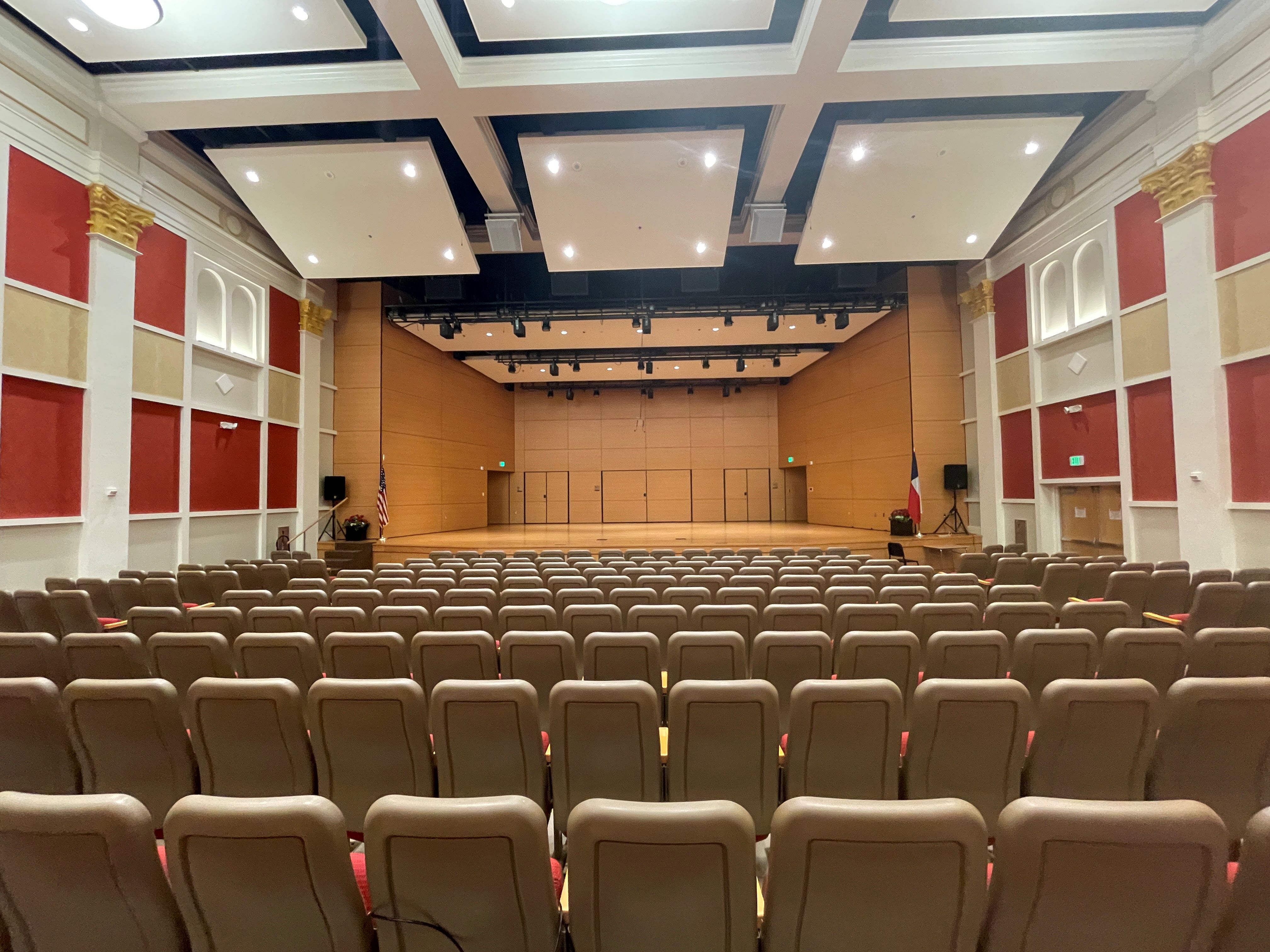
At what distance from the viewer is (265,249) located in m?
10.9

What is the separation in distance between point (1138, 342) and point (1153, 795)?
27.2 ft

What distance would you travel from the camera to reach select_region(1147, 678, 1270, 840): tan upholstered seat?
1910 mm

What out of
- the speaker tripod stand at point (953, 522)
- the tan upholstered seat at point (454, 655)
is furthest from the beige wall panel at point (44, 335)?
the speaker tripod stand at point (953, 522)

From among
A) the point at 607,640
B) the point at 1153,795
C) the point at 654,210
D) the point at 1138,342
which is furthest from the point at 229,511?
the point at 1138,342

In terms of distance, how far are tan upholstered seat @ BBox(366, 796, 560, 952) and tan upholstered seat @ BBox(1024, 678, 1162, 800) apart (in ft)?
5.49

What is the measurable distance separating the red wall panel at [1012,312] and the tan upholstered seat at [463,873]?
1205 centimetres

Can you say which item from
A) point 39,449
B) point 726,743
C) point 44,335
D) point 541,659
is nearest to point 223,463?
point 39,449

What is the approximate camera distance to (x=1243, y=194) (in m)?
6.71

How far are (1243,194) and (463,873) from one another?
9.59 meters

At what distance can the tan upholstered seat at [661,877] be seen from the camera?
1.14 metres

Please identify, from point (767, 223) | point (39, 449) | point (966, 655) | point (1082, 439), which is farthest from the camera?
point (767, 223)

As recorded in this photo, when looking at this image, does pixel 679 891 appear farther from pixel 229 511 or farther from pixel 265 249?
pixel 265 249

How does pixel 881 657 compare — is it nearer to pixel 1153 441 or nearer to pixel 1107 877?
pixel 1107 877

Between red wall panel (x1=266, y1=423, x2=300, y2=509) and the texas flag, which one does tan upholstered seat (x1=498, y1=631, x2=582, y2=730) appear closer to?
red wall panel (x1=266, y1=423, x2=300, y2=509)
